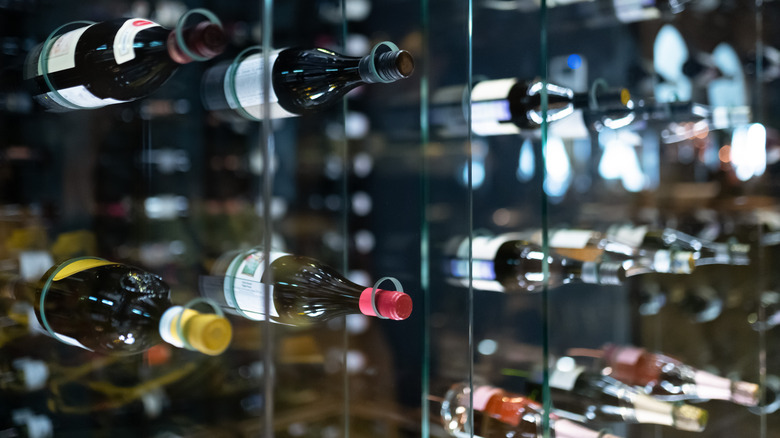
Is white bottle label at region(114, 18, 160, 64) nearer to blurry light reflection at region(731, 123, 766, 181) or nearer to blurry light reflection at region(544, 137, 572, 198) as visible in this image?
blurry light reflection at region(544, 137, 572, 198)

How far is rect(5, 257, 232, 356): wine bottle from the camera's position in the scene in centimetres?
51

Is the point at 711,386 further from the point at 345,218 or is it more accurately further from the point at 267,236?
the point at 267,236

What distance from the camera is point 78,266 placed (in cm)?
52

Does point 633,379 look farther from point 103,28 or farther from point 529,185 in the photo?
point 103,28

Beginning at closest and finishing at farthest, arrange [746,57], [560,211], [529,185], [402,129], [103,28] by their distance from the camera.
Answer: [103,28]
[402,129]
[529,185]
[560,211]
[746,57]

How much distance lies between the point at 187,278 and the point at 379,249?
0.19 metres

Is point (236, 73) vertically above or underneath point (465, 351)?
above

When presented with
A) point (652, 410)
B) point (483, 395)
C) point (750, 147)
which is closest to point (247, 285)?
point (483, 395)

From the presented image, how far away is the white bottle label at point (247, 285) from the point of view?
19.7 inches

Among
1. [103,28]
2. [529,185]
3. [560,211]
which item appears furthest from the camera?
[560,211]

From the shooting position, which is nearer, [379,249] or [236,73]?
[236,73]

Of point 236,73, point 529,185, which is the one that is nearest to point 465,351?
point 529,185

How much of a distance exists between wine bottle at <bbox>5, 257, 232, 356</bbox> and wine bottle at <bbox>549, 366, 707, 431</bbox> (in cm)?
48

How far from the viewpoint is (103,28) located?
1.71 feet
